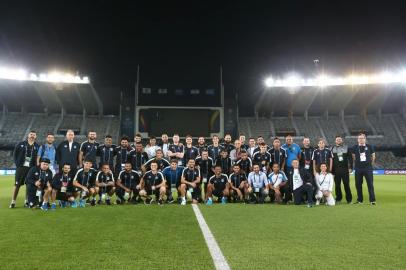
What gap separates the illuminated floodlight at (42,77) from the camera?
100ft

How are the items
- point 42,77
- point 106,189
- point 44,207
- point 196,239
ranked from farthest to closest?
point 42,77
point 106,189
point 44,207
point 196,239

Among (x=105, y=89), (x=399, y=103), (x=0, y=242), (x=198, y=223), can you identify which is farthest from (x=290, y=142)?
(x=399, y=103)

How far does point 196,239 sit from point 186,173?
470cm

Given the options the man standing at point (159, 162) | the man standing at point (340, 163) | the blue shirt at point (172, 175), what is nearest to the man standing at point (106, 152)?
the man standing at point (159, 162)

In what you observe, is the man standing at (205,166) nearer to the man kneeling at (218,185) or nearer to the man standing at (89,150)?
the man kneeling at (218,185)

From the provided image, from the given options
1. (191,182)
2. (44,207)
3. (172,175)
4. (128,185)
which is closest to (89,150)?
(128,185)

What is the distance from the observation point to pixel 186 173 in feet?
30.3

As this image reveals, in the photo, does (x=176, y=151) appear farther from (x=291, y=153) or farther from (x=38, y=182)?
(x=38, y=182)

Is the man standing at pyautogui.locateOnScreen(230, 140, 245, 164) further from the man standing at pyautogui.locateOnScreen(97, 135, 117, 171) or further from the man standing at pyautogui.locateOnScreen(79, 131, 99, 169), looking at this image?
the man standing at pyautogui.locateOnScreen(79, 131, 99, 169)

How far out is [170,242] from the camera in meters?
4.37

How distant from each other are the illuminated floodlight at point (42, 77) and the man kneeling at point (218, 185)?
25985mm

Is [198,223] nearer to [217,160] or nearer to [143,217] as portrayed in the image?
[143,217]

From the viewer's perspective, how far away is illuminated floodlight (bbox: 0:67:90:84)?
3057cm

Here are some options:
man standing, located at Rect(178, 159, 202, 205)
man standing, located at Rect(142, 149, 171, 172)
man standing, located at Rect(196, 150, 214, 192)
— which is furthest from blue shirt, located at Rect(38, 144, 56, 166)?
man standing, located at Rect(196, 150, 214, 192)
